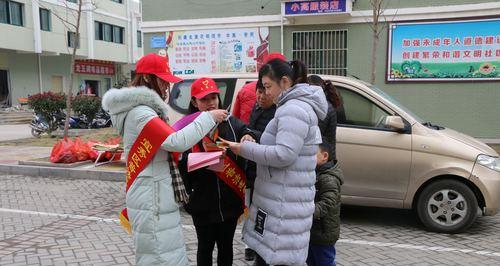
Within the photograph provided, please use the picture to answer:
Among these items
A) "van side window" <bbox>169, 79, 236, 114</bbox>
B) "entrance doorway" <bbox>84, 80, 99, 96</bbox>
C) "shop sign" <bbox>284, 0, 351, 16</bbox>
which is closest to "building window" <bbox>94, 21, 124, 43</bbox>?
"entrance doorway" <bbox>84, 80, 99, 96</bbox>

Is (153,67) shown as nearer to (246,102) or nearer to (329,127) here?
(329,127)

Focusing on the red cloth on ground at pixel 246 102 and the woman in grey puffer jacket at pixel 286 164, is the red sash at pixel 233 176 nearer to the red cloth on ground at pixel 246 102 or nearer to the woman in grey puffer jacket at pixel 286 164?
the woman in grey puffer jacket at pixel 286 164

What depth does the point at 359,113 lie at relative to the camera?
5.01 metres

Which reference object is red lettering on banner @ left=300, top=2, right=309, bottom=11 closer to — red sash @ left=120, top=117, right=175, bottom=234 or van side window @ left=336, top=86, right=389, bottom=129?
van side window @ left=336, top=86, right=389, bottom=129

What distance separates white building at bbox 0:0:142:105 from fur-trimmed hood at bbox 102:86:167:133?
21.5 metres

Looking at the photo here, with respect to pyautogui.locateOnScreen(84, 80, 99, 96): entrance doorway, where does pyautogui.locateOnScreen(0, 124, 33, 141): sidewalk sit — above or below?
below

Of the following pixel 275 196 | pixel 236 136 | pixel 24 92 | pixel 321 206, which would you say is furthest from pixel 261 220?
pixel 24 92

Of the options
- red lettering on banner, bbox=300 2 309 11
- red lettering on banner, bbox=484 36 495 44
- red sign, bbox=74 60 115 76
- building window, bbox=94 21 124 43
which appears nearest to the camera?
red lettering on banner, bbox=484 36 495 44

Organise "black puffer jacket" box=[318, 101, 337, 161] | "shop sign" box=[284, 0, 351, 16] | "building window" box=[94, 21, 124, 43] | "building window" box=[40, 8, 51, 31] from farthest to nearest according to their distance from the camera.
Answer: "building window" box=[94, 21, 124, 43] → "building window" box=[40, 8, 51, 31] → "shop sign" box=[284, 0, 351, 16] → "black puffer jacket" box=[318, 101, 337, 161]

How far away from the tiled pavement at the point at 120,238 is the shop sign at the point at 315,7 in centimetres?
680

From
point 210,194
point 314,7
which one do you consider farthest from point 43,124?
point 210,194

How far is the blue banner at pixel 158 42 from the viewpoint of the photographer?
43.2 ft

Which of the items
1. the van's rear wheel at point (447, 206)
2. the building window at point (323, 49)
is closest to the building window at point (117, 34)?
the building window at point (323, 49)

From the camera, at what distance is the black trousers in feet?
9.38
